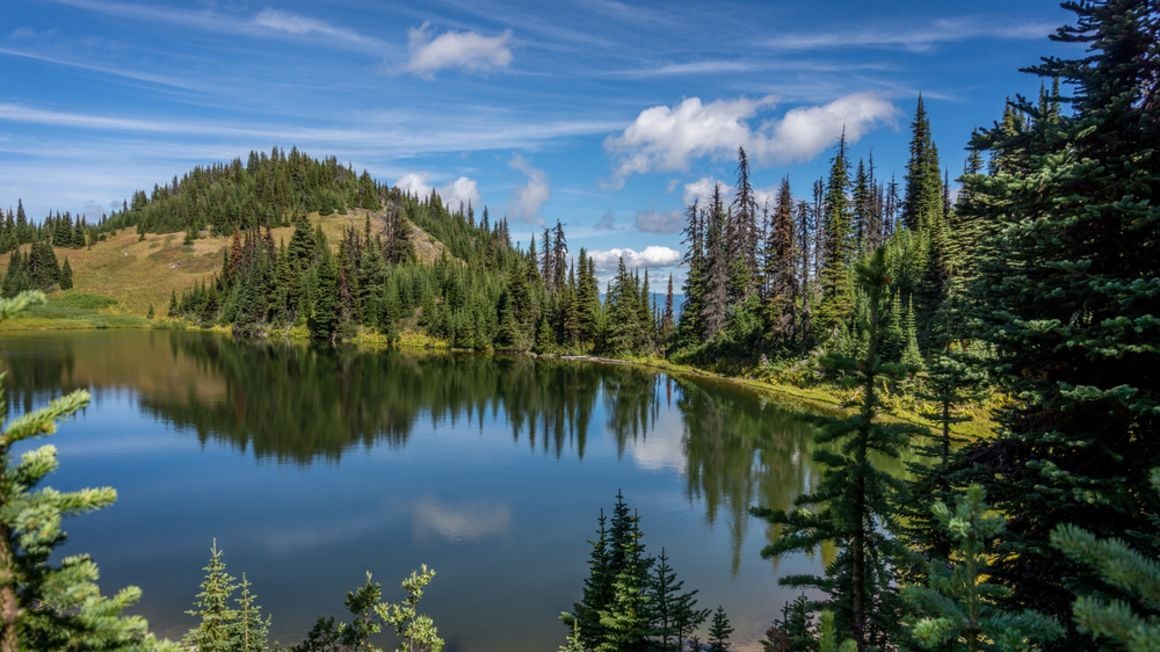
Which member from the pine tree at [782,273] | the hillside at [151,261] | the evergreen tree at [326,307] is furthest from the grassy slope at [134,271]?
the pine tree at [782,273]

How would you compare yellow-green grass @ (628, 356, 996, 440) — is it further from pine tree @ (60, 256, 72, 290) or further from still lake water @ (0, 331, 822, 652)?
pine tree @ (60, 256, 72, 290)

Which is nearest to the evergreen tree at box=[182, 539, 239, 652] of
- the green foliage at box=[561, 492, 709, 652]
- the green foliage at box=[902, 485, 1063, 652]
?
the green foliage at box=[561, 492, 709, 652]

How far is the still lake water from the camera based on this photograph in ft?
69.6

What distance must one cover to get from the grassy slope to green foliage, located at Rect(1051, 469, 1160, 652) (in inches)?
5528

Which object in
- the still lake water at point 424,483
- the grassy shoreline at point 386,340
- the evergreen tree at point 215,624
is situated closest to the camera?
the evergreen tree at point 215,624

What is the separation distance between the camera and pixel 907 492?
7.95 m

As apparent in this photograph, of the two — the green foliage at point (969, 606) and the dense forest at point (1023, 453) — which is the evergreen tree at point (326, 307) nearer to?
the dense forest at point (1023, 453)

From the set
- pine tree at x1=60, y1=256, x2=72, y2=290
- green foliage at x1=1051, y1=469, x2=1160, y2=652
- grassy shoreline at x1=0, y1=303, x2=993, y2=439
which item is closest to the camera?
green foliage at x1=1051, y1=469, x2=1160, y2=652

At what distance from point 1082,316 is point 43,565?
45.5ft

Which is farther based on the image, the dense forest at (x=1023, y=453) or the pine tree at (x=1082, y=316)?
the pine tree at (x=1082, y=316)

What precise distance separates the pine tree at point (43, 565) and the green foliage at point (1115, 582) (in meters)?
5.16

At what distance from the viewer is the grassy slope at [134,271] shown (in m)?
122

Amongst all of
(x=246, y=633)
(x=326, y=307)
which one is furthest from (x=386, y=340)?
(x=246, y=633)

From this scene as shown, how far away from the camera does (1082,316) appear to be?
35.5 ft
